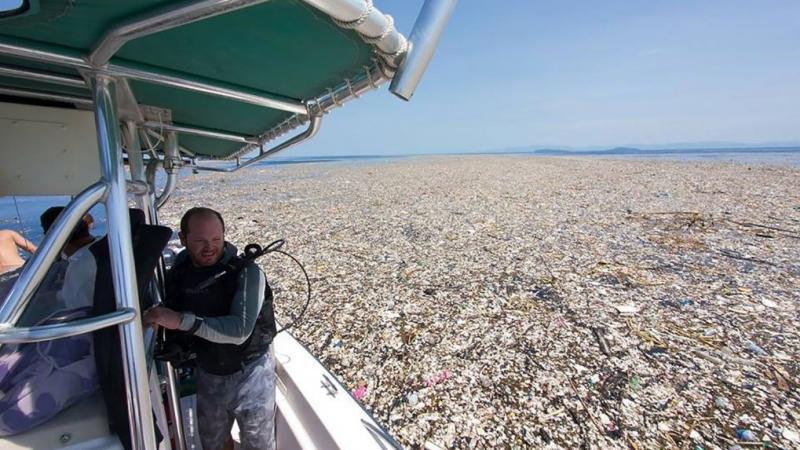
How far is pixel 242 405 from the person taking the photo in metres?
2.25

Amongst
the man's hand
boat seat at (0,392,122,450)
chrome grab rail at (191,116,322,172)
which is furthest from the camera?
chrome grab rail at (191,116,322,172)

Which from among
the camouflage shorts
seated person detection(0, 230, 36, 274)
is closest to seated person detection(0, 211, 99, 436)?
the camouflage shorts

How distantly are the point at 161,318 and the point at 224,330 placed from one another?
0.36 meters

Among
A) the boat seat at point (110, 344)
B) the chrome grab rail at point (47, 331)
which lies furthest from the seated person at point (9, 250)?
the chrome grab rail at point (47, 331)

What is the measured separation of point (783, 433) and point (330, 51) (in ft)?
14.3

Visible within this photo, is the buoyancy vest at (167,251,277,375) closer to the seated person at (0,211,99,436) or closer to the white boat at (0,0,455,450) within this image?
the white boat at (0,0,455,450)

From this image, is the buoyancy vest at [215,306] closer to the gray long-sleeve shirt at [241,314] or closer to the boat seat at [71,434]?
the gray long-sleeve shirt at [241,314]

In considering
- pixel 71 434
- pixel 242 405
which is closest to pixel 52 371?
pixel 71 434

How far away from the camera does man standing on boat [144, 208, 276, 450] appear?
2.03 m

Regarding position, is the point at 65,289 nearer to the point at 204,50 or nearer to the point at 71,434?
the point at 71,434

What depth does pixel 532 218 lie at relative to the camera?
11508 millimetres

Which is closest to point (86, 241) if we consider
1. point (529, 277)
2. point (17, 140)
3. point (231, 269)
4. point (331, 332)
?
point (17, 140)

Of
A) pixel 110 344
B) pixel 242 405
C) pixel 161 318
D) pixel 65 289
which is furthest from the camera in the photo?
pixel 242 405

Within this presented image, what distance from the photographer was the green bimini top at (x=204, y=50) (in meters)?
0.91
